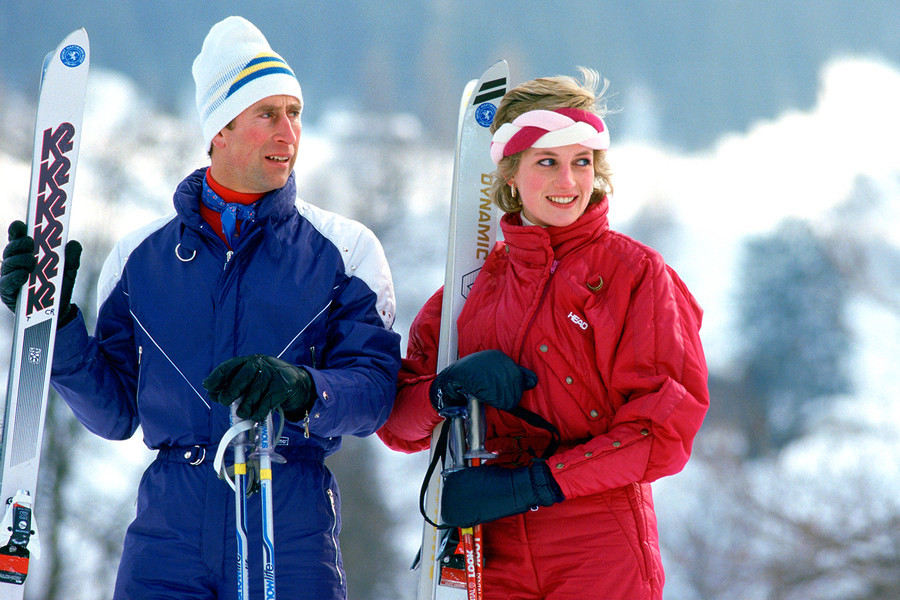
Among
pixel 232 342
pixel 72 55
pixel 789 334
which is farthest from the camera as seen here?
pixel 789 334

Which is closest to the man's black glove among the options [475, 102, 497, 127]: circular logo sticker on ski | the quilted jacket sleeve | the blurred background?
the quilted jacket sleeve

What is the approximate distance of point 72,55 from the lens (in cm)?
295

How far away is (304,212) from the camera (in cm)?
288

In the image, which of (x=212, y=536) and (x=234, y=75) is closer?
(x=212, y=536)

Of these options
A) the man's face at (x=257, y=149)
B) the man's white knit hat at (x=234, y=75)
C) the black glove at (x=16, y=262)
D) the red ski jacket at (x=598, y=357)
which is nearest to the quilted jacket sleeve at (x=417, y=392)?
the red ski jacket at (x=598, y=357)

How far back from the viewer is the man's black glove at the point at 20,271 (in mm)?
2732

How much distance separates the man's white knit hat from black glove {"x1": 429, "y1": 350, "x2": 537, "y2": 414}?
88 centimetres

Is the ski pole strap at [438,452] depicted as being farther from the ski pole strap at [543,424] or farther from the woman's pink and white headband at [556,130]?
the woman's pink and white headband at [556,130]

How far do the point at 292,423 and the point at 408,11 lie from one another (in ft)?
54.1

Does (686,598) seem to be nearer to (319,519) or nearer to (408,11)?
(319,519)

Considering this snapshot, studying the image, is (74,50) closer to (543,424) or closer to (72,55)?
(72,55)

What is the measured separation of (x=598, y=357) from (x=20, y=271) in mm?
1437

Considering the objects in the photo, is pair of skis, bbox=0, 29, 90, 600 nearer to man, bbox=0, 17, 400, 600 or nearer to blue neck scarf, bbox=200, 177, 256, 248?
man, bbox=0, 17, 400, 600

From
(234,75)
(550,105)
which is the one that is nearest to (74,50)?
(234,75)
